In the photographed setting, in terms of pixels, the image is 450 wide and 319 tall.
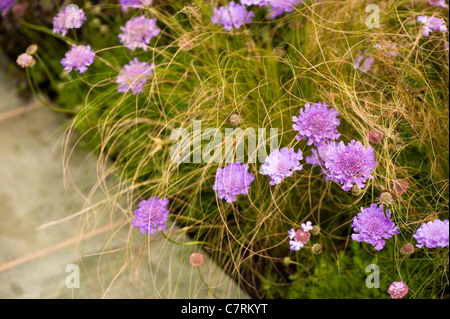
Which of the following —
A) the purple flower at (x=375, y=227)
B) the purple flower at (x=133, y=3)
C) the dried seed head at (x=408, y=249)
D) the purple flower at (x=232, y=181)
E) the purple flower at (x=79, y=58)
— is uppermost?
the purple flower at (x=133, y=3)

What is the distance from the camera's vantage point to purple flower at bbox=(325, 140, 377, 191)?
1241 millimetres

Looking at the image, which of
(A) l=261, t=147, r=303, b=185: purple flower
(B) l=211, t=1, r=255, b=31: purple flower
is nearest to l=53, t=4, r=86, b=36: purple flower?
(B) l=211, t=1, r=255, b=31: purple flower

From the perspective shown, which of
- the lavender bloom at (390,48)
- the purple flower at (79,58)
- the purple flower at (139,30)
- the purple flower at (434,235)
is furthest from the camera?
the purple flower at (139,30)

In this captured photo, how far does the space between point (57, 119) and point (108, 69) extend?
394 millimetres

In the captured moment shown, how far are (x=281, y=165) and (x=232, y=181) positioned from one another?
0.17m

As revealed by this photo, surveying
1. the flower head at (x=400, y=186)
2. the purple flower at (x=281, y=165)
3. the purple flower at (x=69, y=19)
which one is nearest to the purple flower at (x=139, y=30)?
the purple flower at (x=69, y=19)

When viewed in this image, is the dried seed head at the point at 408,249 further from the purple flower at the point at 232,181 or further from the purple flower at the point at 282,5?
the purple flower at the point at 282,5

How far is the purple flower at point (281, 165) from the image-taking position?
50.3 inches

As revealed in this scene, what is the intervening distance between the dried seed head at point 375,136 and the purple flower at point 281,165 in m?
0.25

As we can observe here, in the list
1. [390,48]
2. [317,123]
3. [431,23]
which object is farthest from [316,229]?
[431,23]

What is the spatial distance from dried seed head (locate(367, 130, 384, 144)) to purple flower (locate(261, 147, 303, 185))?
0.80 feet

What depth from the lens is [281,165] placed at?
1.29 metres
